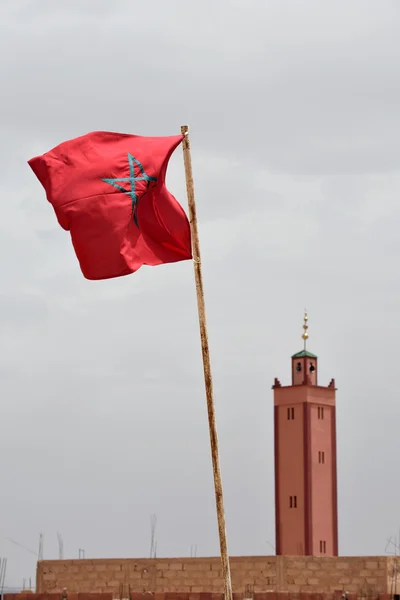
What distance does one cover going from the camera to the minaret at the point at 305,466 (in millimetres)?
51438

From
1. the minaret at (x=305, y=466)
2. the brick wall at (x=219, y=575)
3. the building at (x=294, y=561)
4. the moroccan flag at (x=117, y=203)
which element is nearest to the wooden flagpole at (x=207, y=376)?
the moroccan flag at (x=117, y=203)

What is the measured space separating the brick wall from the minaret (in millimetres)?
8636

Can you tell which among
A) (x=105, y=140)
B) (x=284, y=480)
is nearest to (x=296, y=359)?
(x=284, y=480)

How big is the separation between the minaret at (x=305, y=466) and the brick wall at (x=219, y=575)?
340 inches

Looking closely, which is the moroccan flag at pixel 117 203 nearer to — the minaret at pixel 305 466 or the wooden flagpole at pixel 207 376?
the wooden flagpole at pixel 207 376

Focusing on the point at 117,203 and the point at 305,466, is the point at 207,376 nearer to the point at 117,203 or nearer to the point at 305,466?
the point at 117,203

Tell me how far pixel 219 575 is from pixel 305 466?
32.8ft

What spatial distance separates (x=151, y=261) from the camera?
50.9ft

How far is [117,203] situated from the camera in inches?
613

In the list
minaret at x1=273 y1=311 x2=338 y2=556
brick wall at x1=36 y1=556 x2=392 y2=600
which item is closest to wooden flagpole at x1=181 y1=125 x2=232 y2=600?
brick wall at x1=36 y1=556 x2=392 y2=600

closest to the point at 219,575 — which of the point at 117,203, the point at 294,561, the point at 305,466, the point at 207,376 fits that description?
the point at 294,561

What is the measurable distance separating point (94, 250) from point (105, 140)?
1356 millimetres

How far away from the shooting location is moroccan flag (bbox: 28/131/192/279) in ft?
50.5

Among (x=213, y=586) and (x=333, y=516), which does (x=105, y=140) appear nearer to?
(x=213, y=586)
